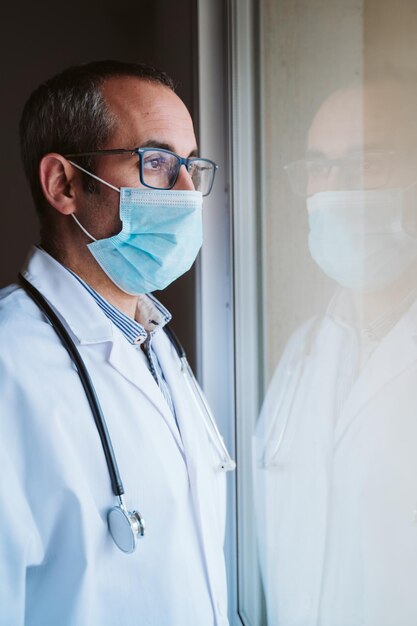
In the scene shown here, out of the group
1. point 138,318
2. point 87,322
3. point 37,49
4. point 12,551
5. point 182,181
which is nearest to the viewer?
point 12,551

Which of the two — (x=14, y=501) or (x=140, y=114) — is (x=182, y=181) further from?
(x=14, y=501)

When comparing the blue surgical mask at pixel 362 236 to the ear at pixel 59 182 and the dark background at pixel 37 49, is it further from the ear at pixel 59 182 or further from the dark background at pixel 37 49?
the dark background at pixel 37 49

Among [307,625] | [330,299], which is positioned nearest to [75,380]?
[330,299]

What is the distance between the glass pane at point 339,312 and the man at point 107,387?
21 centimetres

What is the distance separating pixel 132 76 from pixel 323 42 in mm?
406

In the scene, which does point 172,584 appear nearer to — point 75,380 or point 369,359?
point 75,380

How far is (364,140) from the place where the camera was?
103 cm

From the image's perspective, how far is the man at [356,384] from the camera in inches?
37.2

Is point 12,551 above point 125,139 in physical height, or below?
below

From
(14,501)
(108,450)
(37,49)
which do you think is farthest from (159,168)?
(37,49)

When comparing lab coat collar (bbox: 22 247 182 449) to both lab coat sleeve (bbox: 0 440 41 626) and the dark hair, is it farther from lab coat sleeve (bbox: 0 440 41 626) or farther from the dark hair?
lab coat sleeve (bbox: 0 440 41 626)

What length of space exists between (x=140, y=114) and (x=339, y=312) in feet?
1.92

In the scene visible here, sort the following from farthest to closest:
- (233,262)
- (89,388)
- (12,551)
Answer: (233,262) < (89,388) < (12,551)

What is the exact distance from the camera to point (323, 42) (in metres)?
1.21
